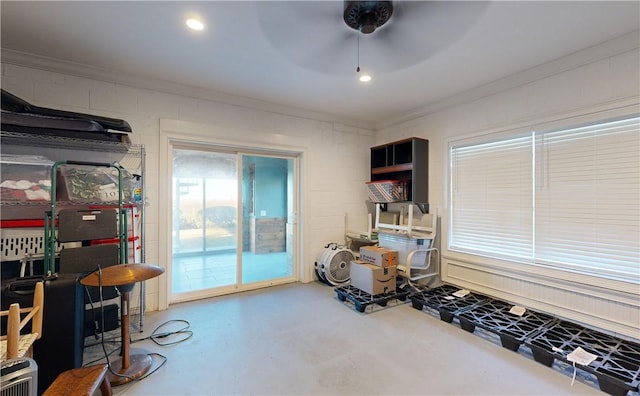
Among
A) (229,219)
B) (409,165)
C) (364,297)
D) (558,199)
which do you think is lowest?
(364,297)

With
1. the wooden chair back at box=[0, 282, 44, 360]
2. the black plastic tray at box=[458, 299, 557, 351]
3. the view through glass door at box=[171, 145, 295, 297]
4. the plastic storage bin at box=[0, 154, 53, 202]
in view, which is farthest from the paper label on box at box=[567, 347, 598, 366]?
the plastic storage bin at box=[0, 154, 53, 202]

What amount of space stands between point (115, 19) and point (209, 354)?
108 inches

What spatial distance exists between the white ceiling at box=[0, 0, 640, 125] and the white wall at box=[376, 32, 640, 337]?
0.52ft

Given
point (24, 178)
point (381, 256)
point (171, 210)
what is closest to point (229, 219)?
point (171, 210)

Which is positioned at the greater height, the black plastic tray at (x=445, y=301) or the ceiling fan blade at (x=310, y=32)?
the ceiling fan blade at (x=310, y=32)

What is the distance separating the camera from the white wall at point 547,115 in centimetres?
228

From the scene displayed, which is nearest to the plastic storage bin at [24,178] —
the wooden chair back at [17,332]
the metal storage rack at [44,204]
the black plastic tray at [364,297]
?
the metal storage rack at [44,204]

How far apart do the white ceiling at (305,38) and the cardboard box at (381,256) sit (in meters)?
2.05

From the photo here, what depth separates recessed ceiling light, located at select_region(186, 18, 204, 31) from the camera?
2.05m

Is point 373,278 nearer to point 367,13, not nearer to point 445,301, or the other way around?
point 445,301

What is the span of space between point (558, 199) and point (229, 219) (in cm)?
383

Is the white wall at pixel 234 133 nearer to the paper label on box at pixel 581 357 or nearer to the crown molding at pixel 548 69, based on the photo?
the crown molding at pixel 548 69

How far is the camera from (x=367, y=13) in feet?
5.16

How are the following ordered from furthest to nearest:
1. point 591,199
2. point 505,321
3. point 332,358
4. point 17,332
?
point 505,321, point 591,199, point 332,358, point 17,332
